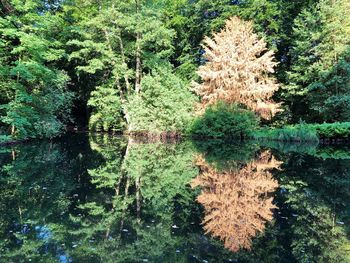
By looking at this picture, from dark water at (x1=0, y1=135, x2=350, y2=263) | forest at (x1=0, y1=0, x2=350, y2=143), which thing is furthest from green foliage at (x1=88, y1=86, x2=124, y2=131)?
dark water at (x1=0, y1=135, x2=350, y2=263)

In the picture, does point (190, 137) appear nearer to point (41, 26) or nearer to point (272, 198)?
point (41, 26)

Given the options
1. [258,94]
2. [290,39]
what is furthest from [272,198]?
[290,39]

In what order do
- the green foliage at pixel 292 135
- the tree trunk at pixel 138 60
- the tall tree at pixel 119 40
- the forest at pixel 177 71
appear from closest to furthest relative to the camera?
the forest at pixel 177 71 → the green foliage at pixel 292 135 → the tall tree at pixel 119 40 → the tree trunk at pixel 138 60

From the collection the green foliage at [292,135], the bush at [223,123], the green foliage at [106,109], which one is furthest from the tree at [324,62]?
the green foliage at [106,109]

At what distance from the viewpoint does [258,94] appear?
1045 inches

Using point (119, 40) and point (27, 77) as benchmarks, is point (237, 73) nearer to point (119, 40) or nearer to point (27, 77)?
point (119, 40)

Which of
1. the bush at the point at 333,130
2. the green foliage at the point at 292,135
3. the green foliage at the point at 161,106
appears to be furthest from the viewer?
the green foliage at the point at 161,106

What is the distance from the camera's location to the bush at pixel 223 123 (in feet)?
72.3

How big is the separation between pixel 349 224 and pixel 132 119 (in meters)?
20.1

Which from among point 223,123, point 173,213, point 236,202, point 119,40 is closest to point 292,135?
point 223,123

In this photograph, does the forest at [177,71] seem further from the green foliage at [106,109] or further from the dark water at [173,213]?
the dark water at [173,213]

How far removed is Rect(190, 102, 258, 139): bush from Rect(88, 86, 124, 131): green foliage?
758 cm

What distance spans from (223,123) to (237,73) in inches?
227

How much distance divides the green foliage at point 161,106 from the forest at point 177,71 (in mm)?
75
